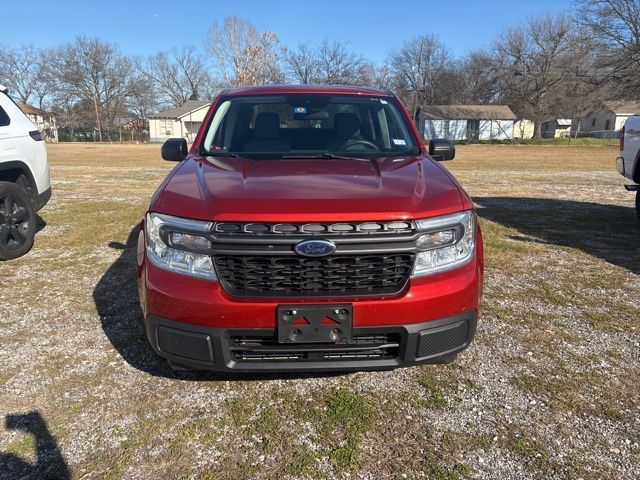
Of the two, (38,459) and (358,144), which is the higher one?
(358,144)

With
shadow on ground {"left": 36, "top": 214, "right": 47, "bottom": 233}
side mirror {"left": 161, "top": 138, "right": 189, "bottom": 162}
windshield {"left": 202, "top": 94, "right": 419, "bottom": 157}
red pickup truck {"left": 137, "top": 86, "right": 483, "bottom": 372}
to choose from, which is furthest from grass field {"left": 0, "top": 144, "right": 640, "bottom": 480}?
shadow on ground {"left": 36, "top": 214, "right": 47, "bottom": 233}

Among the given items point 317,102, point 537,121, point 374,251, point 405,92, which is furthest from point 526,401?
point 405,92

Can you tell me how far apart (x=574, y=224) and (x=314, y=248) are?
21.5 ft

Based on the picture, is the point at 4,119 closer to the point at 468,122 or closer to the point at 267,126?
the point at 267,126

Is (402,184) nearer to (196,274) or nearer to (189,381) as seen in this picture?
(196,274)

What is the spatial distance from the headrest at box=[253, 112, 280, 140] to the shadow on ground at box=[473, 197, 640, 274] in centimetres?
408

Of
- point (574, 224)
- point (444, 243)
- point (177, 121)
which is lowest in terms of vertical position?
point (574, 224)

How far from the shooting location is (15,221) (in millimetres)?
5523

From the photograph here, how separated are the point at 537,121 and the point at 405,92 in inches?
756

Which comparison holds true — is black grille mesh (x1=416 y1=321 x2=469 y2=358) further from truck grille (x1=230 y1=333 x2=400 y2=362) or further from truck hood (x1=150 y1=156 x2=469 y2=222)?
truck hood (x1=150 y1=156 x2=469 y2=222)

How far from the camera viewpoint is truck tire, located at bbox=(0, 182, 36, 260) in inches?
211

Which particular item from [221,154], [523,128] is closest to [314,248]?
[221,154]

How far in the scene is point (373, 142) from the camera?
3.77m

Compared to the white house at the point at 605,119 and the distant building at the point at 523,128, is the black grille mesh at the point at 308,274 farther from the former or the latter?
the white house at the point at 605,119
